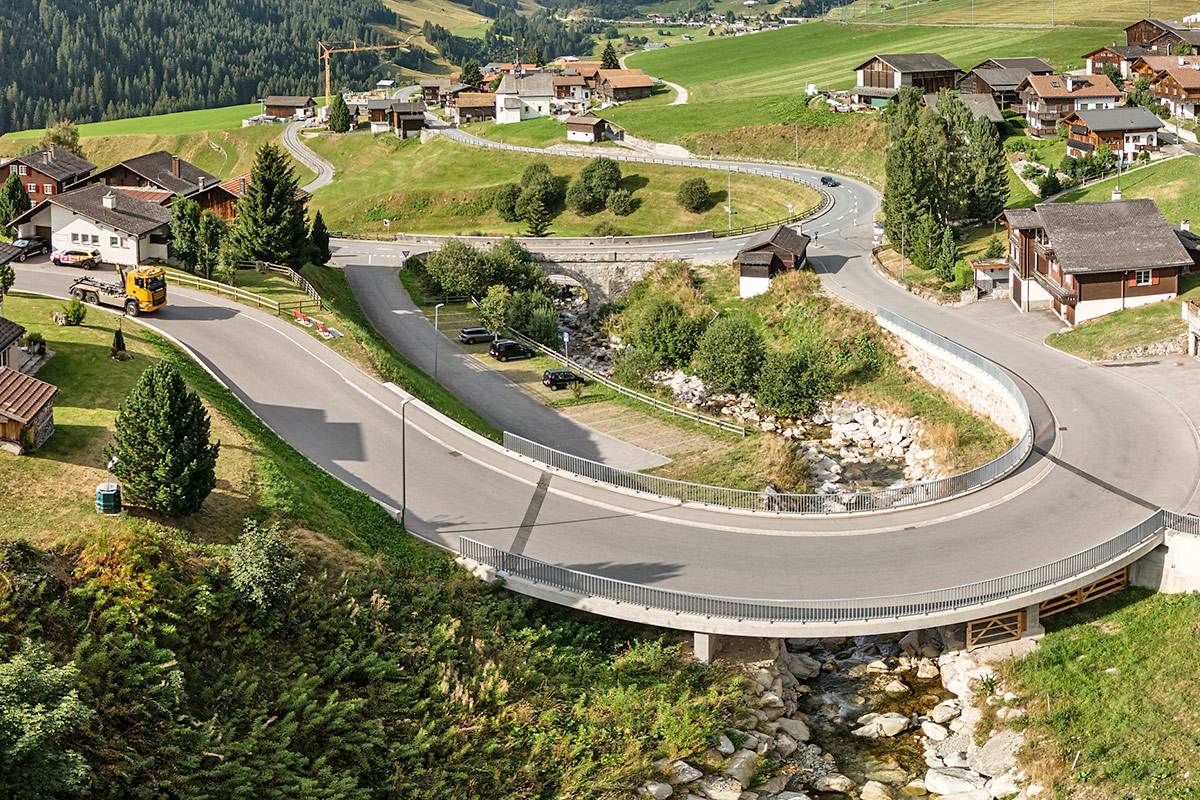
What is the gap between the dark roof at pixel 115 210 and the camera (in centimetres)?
7281

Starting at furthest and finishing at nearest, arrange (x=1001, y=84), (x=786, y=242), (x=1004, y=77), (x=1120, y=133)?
(x=1004, y=77) < (x=1001, y=84) < (x=1120, y=133) < (x=786, y=242)

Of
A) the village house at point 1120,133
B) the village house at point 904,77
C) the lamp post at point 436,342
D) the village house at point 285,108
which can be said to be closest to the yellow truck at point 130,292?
the lamp post at point 436,342

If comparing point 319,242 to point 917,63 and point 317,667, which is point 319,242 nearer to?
point 317,667

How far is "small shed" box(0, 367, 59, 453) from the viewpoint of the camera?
41.4 metres

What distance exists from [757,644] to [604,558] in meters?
6.19

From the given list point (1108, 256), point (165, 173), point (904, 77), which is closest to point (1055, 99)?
point (904, 77)

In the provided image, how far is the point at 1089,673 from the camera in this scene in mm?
37719

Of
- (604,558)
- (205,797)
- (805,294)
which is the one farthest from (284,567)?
(805,294)

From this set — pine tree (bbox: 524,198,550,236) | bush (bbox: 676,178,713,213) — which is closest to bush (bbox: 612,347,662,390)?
bush (bbox: 676,178,713,213)

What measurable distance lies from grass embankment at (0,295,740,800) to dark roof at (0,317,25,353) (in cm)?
621

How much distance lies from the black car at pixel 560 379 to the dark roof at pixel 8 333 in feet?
97.1

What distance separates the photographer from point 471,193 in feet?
408

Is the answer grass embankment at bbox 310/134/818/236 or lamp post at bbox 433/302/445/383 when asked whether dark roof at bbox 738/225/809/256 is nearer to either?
grass embankment at bbox 310/134/818/236

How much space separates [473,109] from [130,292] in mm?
114298
